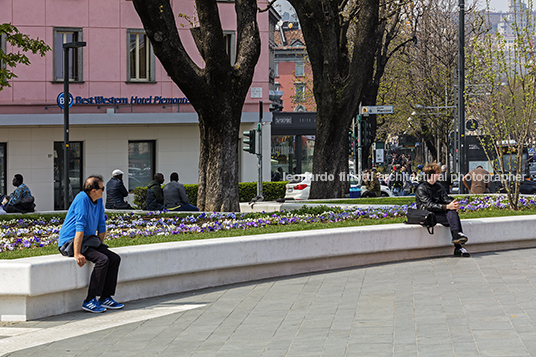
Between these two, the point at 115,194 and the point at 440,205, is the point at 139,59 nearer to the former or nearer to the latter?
the point at 115,194

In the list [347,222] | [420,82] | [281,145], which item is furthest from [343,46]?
[420,82]

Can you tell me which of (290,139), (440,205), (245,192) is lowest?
(245,192)

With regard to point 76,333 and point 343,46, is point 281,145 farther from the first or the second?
point 76,333

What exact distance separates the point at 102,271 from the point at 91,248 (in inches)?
11.6

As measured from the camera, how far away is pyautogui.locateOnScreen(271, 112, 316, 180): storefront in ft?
127

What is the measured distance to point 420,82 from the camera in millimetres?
45125

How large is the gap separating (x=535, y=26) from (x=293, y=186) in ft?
42.4

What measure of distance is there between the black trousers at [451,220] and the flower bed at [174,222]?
137 centimetres

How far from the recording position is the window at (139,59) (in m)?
26.1

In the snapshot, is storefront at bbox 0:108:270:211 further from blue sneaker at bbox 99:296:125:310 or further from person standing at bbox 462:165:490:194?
blue sneaker at bbox 99:296:125:310

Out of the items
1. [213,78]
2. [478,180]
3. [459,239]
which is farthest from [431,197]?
[478,180]

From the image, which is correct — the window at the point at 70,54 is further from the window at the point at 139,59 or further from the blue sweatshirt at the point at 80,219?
the blue sweatshirt at the point at 80,219

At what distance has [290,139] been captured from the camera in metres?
39.1

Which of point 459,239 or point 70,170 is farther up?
point 70,170
